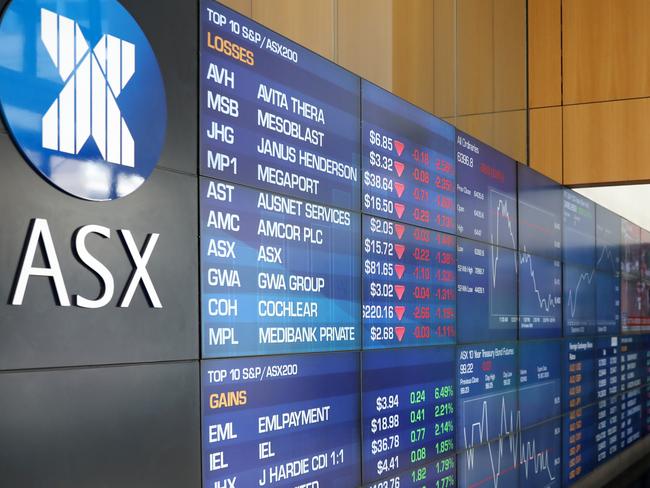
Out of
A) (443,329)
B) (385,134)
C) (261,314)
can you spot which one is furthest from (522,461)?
(261,314)

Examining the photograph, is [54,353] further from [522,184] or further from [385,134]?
[522,184]

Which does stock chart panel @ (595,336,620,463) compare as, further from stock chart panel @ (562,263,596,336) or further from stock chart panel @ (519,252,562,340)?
stock chart panel @ (519,252,562,340)

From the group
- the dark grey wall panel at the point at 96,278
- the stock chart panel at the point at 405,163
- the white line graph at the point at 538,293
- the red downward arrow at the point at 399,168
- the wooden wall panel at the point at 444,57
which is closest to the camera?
the dark grey wall panel at the point at 96,278

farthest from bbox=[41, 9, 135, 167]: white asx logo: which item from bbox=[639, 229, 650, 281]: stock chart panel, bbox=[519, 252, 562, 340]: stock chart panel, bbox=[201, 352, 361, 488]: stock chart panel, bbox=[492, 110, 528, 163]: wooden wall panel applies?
bbox=[639, 229, 650, 281]: stock chart panel

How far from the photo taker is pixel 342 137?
432 cm

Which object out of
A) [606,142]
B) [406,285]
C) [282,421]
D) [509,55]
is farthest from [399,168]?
[606,142]

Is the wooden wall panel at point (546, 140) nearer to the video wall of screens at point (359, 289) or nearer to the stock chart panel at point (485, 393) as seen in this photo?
the video wall of screens at point (359, 289)

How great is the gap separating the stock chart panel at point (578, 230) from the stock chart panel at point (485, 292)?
5.02ft

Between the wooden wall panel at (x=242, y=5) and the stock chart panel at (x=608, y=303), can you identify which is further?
the stock chart panel at (x=608, y=303)

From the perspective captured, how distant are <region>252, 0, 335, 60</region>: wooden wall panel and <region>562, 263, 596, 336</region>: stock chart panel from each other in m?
4.01

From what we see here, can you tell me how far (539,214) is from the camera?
738cm

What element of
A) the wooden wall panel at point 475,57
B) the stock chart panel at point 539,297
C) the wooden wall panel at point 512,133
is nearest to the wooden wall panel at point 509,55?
the wooden wall panel at point 512,133

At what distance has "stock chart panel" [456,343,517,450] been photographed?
561 cm

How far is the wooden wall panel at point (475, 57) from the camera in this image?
21.1ft
